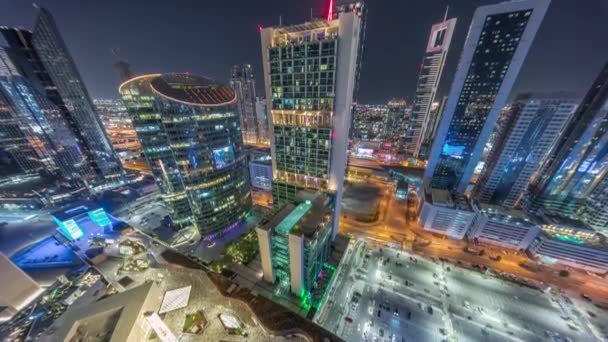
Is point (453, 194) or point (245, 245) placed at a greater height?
point (453, 194)

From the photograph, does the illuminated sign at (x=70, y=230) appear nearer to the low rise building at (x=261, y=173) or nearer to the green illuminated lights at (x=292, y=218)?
the low rise building at (x=261, y=173)

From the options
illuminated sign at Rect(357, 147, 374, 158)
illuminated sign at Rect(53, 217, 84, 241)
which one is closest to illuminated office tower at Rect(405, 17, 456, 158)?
illuminated sign at Rect(357, 147, 374, 158)

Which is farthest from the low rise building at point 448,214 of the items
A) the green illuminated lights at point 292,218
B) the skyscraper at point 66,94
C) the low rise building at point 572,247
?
the skyscraper at point 66,94

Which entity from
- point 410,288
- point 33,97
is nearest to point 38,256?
point 33,97

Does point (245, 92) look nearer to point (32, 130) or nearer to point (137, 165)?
point (137, 165)

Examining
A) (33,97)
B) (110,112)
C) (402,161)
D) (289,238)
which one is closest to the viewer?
(289,238)

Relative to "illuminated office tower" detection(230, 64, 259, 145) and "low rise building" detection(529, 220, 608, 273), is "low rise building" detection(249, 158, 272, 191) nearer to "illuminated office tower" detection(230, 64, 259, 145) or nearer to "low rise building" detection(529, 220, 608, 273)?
"illuminated office tower" detection(230, 64, 259, 145)

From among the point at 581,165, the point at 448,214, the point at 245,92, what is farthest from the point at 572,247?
the point at 245,92

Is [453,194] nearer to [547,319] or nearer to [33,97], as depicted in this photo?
[547,319]
